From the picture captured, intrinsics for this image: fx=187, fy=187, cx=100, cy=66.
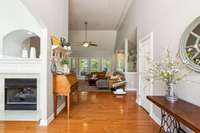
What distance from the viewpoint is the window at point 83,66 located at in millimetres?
16062

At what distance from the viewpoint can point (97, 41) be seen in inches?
522

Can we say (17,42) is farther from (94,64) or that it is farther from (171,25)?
(94,64)

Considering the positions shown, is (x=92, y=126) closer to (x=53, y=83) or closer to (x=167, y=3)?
(x=53, y=83)

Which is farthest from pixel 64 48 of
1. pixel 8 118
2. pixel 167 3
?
pixel 167 3

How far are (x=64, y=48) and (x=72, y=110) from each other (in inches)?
71.3

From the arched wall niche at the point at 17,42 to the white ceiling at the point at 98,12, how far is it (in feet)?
7.37

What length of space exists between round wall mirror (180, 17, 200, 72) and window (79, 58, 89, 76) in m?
13.4

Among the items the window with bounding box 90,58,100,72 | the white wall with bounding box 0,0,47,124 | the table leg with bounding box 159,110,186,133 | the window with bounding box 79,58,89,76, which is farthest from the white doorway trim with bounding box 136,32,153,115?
the window with bounding box 79,58,89,76

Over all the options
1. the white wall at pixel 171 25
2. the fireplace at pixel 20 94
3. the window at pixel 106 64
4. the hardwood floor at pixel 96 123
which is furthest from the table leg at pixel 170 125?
the window at pixel 106 64

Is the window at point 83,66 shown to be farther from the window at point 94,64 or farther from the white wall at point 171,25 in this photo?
the white wall at point 171,25

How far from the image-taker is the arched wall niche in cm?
541

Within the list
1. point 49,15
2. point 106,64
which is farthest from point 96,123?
point 106,64

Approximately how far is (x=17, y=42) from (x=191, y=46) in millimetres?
4983

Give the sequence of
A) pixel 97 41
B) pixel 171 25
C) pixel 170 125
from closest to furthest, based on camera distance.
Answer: pixel 170 125 < pixel 171 25 < pixel 97 41
